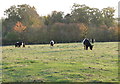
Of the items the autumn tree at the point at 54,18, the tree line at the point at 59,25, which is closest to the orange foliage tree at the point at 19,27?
the tree line at the point at 59,25

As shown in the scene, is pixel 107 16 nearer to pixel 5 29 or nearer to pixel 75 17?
pixel 75 17

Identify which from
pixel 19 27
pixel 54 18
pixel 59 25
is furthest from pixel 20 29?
pixel 54 18

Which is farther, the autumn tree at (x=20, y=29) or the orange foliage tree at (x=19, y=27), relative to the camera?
the orange foliage tree at (x=19, y=27)

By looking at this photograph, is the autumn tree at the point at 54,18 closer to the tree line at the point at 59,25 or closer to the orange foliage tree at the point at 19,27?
the tree line at the point at 59,25

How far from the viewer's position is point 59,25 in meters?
70.5

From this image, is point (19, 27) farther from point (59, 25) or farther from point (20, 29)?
point (59, 25)

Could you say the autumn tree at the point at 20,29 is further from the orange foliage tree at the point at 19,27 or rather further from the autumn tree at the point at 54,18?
the autumn tree at the point at 54,18

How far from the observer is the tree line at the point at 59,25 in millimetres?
67312

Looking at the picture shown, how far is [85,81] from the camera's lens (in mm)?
9172

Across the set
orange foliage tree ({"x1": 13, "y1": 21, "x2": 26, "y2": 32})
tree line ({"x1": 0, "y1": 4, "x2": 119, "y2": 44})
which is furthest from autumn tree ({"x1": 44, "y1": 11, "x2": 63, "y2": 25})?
orange foliage tree ({"x1": 13, "y1": 21, "x2": 26, "y2": 32})

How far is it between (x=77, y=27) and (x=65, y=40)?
685cm

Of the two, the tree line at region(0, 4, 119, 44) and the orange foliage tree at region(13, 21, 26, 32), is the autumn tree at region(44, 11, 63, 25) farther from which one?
the orange foliage tree at region(13, 21, 26, 32)

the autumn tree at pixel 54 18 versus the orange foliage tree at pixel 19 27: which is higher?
the autumn tree at pixel 54 18

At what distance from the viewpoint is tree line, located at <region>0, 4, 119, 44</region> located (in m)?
67.3
